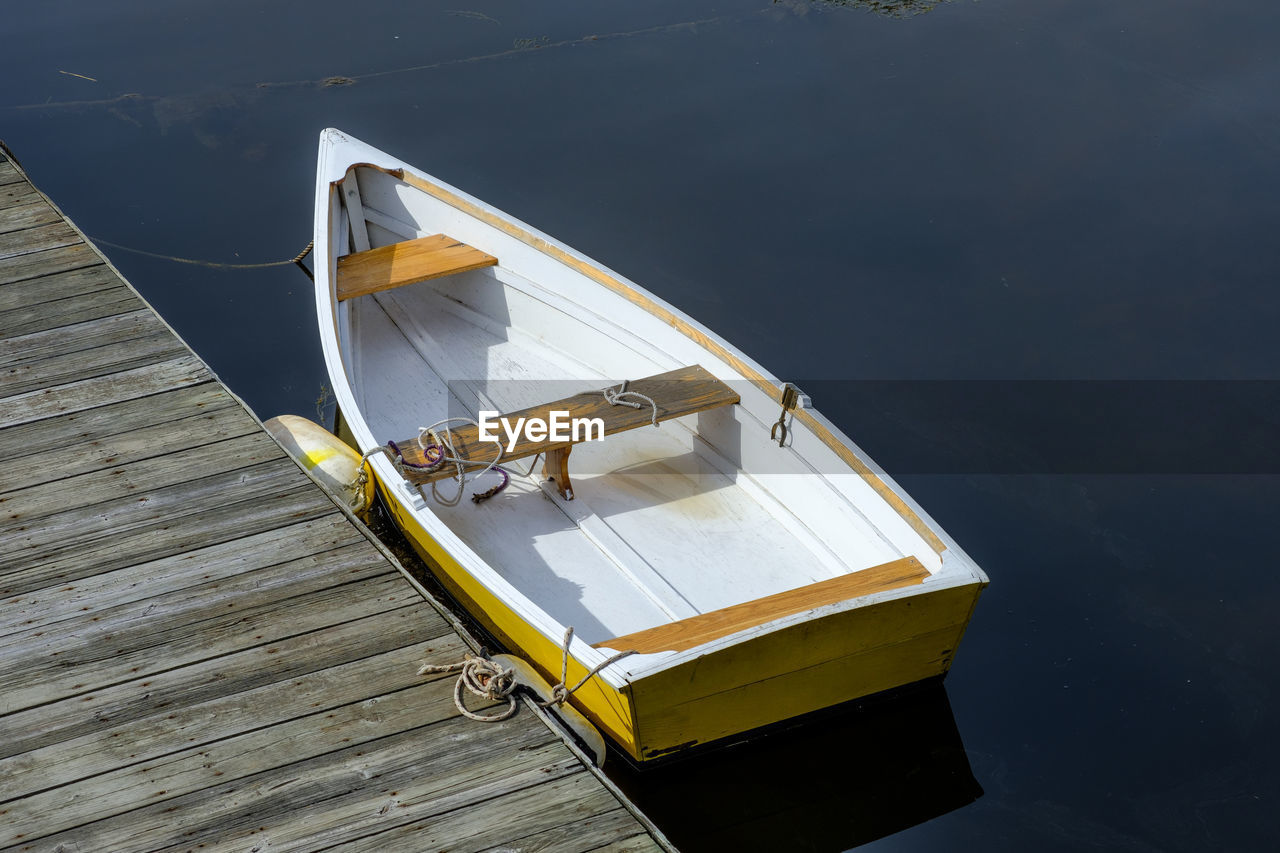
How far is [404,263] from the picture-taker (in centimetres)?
573

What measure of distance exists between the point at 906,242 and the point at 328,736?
483cm

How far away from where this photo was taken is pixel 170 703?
3.15m

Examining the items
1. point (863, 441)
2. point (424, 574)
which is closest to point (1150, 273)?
point (863, 441)

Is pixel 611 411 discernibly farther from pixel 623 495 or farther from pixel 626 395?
pixel 623 495

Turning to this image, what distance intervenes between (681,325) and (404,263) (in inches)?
64.4

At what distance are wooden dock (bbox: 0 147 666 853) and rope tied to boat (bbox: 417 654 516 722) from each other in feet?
0.11

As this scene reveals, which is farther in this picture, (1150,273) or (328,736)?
(1150,273)

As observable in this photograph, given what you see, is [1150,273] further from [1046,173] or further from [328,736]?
[328,736]

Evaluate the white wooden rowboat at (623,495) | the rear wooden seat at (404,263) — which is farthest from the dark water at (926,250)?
the rear wooden seat at (404,263)

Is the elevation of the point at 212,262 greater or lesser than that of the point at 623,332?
lesser

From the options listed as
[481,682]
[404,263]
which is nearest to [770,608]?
[481,682]

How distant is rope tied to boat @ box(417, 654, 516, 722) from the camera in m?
3.13

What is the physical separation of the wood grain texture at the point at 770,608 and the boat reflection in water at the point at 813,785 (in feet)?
1.50

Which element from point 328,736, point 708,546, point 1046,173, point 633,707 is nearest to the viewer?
point 328,736
